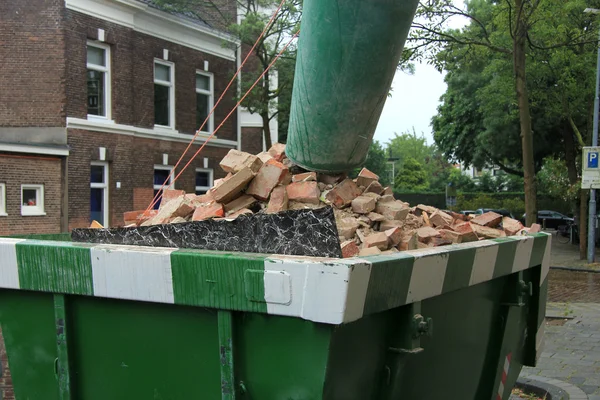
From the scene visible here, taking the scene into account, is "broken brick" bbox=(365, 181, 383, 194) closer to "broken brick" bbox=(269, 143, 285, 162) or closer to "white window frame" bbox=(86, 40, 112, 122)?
"broken brick" bbox=(269, 143, 285, 162)

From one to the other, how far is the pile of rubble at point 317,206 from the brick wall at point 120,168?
60.3ft

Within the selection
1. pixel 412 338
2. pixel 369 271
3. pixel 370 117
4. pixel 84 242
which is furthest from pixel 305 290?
pixel 370 117

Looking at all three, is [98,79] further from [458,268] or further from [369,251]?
[458,268]

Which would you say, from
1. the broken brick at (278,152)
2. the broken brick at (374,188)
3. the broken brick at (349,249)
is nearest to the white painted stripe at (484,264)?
the broken brick at (349,249)

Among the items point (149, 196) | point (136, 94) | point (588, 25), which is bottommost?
point (149, 196)

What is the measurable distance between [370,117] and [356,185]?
1.61 ft

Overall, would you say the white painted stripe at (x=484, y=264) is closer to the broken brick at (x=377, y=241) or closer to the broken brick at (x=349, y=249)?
the broken brick at (x=377, y=241)

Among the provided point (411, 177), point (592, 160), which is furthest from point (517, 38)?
point (411, 177)

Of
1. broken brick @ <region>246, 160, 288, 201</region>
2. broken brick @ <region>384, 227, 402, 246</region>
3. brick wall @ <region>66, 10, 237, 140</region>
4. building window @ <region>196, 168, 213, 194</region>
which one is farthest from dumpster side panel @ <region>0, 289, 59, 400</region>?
building window @ <region>196, 168, 213, 194</region>

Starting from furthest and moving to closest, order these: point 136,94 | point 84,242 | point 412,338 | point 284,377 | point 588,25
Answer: point 136,94, point 588,25, point 84,242, point 412,338, point 284,377

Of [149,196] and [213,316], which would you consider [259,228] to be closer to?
[213,316]

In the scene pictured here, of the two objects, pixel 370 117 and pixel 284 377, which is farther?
pixel 370 117

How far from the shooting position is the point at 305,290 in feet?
5.69

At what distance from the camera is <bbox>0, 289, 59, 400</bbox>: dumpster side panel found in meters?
2.33
